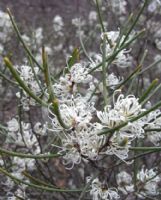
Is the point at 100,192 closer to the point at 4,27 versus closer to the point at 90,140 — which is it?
the point at 90,140

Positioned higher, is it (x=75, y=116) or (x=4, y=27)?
(x=4, y=27)

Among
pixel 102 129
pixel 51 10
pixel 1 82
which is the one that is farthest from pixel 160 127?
pixel 51 10

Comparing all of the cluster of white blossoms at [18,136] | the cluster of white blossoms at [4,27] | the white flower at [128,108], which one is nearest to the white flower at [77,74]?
the white flower at [128,108]

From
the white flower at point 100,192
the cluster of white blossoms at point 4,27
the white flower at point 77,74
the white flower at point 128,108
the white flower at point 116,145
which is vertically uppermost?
the cluster of white blossoms at point 4,27

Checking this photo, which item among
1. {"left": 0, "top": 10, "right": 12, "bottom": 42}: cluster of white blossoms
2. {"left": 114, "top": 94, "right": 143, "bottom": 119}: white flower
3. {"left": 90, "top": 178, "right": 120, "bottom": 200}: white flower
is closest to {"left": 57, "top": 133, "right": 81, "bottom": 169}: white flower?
{"left": 114, "top": 94, "right": 143, "bottom": 119}: white flower

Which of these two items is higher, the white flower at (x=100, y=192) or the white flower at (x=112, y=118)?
the white flower at (x=112, y=118)

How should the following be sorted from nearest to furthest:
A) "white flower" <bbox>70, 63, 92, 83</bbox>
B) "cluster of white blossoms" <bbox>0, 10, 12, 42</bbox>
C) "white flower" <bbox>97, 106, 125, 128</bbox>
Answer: "white flower" <bbox>97, 106, 125, 128</bbox> < "white flower" <bbox>70, 63, 92, 83</bbox> < "cluster of white blossoms" <bbox>0, 10, 12, 42</bbox>

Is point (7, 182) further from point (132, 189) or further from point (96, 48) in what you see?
point (96, 48)

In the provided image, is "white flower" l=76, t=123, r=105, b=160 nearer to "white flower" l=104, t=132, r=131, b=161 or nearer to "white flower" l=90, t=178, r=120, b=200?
"white flower" l=104, t=132, r=131, b=161

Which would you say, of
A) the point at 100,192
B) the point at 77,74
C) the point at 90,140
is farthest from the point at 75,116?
the point at 100,192

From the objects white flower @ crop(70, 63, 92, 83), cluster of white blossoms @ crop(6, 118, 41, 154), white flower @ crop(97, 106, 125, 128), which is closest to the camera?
white flower @ crop(97, 106, 125, 128)

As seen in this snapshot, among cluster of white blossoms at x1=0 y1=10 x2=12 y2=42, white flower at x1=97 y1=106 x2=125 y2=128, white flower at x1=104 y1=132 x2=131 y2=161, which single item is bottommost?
white flower at x1=104 y1=132 x2=131 y2=161

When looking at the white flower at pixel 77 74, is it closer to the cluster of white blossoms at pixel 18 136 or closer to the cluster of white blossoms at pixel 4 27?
the cluster of white blossoms at pixel 18 136

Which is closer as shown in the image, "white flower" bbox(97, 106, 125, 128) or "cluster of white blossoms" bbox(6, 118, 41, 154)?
"white flower" bbox(97, 106, 125, 128)
